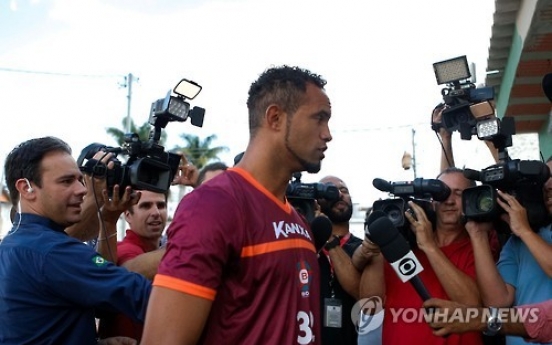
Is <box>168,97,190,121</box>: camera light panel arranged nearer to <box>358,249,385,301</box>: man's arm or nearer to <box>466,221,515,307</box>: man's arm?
<box>358,249,385,301</box>: man's arm

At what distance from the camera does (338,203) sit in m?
4.40

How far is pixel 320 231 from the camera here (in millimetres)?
3105

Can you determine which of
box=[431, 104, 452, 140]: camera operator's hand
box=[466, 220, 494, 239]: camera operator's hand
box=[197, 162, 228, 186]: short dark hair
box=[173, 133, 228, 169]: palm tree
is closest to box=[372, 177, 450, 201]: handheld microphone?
box=[466, 220, 494, 239]: camera operator's hand

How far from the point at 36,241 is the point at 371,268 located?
6.76 feet

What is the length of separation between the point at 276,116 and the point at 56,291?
1.20 metres

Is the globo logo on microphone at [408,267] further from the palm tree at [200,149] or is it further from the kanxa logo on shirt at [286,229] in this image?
the palm tree at [200,149]

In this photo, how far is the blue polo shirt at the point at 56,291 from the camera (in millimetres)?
2377

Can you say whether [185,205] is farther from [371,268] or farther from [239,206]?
[371,268]

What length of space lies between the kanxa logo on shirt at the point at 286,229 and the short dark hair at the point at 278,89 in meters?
0.39

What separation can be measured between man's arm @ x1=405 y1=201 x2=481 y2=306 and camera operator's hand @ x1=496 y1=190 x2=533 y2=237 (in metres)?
0.39

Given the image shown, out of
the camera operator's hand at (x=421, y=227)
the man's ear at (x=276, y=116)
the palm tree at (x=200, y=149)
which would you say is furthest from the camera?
the palm tree at (x=200, y=149)

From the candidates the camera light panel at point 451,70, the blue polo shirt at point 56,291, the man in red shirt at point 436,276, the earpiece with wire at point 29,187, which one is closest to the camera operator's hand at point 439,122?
the camera light panel at point 451,70

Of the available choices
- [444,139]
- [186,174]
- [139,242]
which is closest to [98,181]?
[139,242]

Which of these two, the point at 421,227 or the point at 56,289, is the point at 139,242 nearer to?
the point at 56,289
